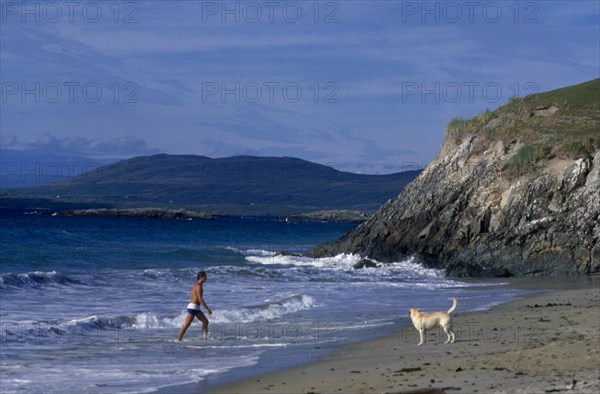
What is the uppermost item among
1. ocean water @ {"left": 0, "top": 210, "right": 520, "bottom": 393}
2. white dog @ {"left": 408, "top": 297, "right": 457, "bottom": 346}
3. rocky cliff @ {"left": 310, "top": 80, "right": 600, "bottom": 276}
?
rocky cliff @ {"left": 310, "top": 80, "right": 600, "bottom": 276}

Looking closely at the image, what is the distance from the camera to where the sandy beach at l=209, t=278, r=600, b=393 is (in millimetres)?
10664

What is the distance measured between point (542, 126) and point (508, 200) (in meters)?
5.43

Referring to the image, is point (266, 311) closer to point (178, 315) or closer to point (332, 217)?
point (178, 315)

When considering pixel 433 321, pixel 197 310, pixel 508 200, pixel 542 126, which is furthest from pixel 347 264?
pixel 433 321

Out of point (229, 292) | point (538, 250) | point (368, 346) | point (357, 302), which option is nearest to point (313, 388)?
point (368, 346)

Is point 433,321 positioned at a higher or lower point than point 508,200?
lower

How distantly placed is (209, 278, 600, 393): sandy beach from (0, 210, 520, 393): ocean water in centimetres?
85

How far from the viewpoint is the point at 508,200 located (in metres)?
36.8

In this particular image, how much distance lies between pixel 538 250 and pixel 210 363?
822 inches

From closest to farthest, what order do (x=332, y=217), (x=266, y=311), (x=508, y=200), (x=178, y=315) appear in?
(x=178, y=315), (x=266, y=311), (x=508, y=200), (x=332, y=217)

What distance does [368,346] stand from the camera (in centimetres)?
1572

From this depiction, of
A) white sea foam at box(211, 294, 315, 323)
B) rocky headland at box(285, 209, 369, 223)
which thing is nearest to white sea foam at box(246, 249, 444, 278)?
white sea foam at box(211, 294, 315, 323)

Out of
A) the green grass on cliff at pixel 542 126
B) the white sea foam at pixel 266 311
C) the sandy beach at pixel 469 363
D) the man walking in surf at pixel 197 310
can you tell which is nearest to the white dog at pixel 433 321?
the sandy beach at pixel 469 363

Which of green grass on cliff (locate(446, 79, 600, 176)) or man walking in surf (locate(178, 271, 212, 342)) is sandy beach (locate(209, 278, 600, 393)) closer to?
man walking in surf (locate(178, 271, 212, 342))
